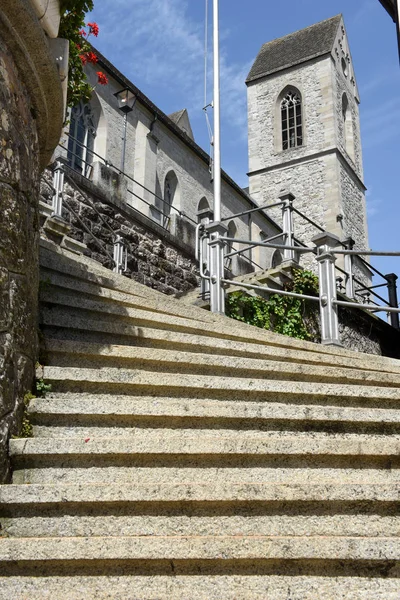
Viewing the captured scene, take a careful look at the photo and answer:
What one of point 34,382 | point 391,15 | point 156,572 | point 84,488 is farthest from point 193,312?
point 391,15

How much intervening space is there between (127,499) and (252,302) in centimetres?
718

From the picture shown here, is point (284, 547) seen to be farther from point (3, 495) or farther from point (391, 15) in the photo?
point (391, 15)

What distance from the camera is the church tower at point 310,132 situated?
31.2 meters

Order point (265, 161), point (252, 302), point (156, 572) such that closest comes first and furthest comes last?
point (156, 572), point (252, 302), point (265, 161)

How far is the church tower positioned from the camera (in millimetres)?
31172

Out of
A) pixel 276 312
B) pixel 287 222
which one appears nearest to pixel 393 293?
pixel 287 222

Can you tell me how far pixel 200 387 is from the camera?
15.0 ft

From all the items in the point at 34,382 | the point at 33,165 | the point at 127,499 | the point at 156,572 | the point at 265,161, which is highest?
the point at 265,161

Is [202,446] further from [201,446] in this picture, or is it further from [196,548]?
[196,548]

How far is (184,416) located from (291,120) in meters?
30.7

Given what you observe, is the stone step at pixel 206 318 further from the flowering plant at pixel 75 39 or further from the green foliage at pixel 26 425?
the green foliage at pixel 26 425

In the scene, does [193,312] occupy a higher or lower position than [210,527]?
higher

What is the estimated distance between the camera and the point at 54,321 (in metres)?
5.01

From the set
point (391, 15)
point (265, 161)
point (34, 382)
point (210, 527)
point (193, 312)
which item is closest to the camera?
point (210, 527)
